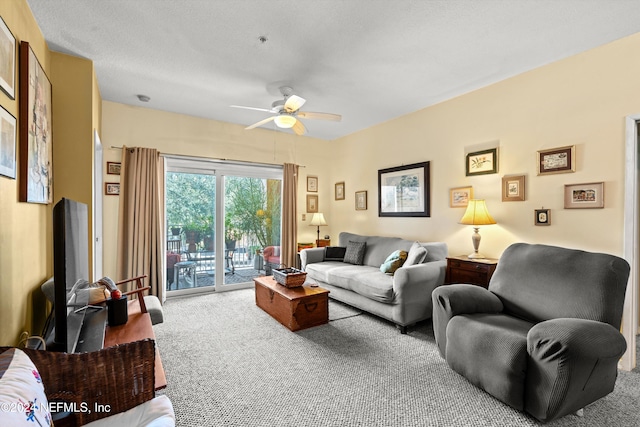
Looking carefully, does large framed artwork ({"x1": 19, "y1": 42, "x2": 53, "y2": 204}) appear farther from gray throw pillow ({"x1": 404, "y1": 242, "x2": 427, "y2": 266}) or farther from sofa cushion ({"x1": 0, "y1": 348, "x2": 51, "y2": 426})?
gray throw pillow ({"x1": 404, "y1": 242, "x2": 427, "y2": 266})

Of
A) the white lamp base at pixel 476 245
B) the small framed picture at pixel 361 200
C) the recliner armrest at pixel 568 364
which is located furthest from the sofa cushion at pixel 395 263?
the recliner armrest at pixel 568 364

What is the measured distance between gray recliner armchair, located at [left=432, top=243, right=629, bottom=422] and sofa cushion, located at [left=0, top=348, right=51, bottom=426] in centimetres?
216

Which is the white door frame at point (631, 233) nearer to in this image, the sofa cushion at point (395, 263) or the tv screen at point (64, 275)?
the sofa cushion at point (395, 263)

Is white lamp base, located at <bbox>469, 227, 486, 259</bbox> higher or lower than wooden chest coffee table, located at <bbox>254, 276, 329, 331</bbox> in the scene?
higher

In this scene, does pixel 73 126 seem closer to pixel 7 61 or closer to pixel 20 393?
pixel 7 61

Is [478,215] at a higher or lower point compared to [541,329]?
higher

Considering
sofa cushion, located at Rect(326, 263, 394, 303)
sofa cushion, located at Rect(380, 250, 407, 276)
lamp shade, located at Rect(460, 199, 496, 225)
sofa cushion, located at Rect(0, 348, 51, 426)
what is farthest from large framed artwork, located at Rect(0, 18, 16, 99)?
lamp shade, located at Rect(460, 199, 496, 225)

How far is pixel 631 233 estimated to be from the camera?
7.75ft

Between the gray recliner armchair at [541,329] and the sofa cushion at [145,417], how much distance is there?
1813 mm

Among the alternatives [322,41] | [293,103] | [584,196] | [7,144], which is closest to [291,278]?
[293,103]

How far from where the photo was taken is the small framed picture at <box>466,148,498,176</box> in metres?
3.29

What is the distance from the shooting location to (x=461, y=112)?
364cm

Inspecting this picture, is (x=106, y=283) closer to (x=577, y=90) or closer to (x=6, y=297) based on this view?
(x=6, y=297)

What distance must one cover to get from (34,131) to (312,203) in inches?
158
